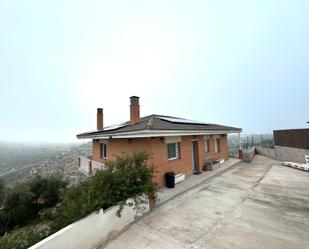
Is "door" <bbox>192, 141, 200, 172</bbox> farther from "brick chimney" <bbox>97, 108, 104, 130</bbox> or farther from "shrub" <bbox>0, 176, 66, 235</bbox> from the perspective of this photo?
"shrub" <bbox>0, 176, 66, 235</bbox>

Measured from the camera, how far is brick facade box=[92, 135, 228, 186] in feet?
27.8

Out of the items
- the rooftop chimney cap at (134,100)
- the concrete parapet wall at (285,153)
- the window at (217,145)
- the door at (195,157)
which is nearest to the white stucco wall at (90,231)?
the rooftop chimney cap at (134,100)

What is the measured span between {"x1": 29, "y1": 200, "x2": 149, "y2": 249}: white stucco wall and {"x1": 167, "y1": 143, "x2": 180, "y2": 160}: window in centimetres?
479

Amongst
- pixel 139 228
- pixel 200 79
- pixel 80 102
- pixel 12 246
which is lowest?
pixel 139 228

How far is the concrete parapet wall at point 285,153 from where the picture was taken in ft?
46.0

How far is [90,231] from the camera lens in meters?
4.16

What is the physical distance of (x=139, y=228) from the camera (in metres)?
4.94

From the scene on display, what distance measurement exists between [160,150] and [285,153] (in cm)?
1401

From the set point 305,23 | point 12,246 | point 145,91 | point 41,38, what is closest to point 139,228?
point 12,246

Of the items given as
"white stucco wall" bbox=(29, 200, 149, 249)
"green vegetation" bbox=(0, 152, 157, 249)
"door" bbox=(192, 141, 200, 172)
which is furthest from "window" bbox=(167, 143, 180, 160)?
"white stucco wall" bbox=(29, 200, 149, 249)

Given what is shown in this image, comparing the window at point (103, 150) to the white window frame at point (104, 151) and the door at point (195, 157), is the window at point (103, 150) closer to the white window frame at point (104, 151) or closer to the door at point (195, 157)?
the white window frame at point (104, 151)

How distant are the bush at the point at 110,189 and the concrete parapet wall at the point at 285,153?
14.8 m

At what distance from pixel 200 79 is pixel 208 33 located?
994 centimetres

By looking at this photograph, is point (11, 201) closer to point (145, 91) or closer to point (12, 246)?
point (12, 246)
